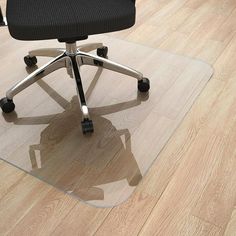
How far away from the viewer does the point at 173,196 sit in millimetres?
1180

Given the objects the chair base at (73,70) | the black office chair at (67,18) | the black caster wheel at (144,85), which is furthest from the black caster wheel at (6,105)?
the black caster wheel at (144,85)

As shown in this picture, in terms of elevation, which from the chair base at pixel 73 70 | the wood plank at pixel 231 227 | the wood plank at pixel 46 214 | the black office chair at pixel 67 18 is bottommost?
the wood plank at pixel 231 227

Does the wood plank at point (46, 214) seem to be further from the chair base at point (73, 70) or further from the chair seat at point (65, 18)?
the chair seat at point (65, 18)

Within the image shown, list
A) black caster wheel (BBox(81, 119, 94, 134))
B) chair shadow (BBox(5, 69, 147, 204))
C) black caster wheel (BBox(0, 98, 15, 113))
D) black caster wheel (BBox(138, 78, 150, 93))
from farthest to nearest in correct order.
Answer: black caster wheel (BBox(138, 78, 150, 93)) → black caster wheel (BBox(0, 98, 15, 113)) → black caster wheel (BBox(81, 119, 94, 134)) → chair shadow (BBox(5, 69, 147, 204))

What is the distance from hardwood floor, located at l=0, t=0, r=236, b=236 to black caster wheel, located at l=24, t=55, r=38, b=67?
1.65ft

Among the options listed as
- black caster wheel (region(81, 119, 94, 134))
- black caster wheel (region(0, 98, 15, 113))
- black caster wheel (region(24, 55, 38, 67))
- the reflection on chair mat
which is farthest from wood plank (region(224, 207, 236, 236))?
black caster wheel (region(24, 55, 38, 67))

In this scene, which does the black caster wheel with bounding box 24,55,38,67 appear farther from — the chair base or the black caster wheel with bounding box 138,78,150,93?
the black caster wheel with bounding box 138,78,150,93

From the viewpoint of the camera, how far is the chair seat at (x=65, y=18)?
1107 millimetres

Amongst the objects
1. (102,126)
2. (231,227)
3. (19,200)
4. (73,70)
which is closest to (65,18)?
(73,70)

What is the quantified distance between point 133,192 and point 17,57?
1.14 meters

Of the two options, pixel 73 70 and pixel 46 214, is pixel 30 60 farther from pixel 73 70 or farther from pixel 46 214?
pixel 46 214

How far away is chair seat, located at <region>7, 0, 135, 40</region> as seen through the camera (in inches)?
43.6

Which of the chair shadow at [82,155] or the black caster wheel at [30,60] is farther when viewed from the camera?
the black caster wheel at [30,60]

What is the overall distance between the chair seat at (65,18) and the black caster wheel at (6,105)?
425mm
